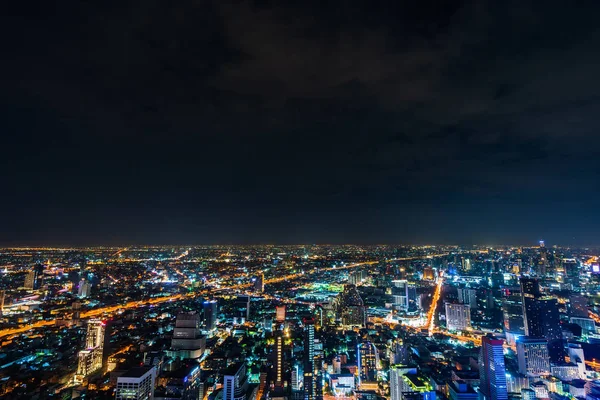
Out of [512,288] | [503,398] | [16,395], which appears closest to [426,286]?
[512,288]

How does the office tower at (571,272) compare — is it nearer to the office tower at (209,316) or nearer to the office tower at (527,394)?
the office tower at (527,394)

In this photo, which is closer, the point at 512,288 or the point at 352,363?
the point at 352,363

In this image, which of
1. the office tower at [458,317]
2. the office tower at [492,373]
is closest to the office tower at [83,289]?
the office tower at [492,373]

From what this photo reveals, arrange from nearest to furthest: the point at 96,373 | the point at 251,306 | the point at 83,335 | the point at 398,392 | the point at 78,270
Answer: the point at 398,392
the point at 96,373
the point at 83,335
the point at 251,306
the point at 78,270

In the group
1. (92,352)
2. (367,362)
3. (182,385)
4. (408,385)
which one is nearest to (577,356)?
(408,385)

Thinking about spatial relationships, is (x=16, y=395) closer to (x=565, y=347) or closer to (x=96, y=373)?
(x=96, y=373)

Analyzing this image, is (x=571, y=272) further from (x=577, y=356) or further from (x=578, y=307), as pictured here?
(x=577, y=356)

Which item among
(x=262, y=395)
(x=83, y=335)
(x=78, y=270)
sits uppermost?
(x=78, y=270)
